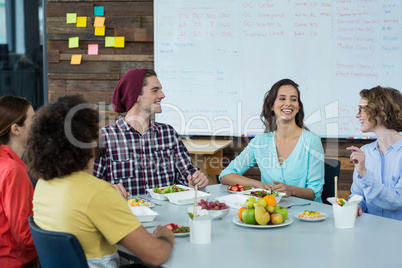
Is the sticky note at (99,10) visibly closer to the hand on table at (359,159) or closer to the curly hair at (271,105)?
the curly hair at (271,105)

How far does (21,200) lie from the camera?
5.74 ft

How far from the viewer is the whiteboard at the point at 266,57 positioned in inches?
143

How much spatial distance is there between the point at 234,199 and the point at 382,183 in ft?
2.33

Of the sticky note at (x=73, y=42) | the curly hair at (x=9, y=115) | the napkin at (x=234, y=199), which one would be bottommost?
the napkin at (x=234, y=199)

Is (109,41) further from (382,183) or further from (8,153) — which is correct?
(382,183)

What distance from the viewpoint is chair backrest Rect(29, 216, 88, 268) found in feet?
4.38

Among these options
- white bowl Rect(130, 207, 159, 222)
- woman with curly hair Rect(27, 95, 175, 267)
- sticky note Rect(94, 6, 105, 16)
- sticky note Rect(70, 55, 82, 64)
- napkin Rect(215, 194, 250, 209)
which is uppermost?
sticky note Rect(94, 6, 105, 16)

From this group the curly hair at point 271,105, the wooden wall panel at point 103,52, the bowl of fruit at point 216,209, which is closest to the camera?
the bowl of fruit at point 216,209

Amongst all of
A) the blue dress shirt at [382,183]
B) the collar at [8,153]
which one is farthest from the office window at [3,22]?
the blue dress shirt at [382,183]

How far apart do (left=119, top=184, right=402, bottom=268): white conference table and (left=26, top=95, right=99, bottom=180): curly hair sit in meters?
0.34

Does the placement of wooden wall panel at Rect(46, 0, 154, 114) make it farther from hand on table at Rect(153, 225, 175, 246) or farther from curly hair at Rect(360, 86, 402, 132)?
hand on table at Rect(153, 225, 175, 246)

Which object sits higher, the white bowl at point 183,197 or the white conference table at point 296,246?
the white bowl at point 183,197

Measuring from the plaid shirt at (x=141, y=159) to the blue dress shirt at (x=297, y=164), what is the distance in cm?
27

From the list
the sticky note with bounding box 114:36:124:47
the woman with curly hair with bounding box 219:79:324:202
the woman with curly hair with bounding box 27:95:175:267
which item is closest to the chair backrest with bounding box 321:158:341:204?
the woman with curly hair with bounding box 219:79:324:202
